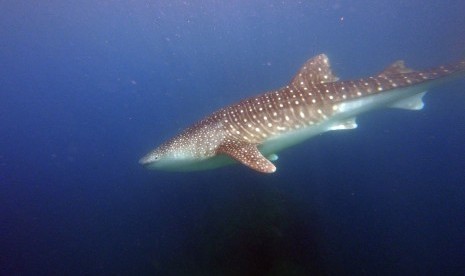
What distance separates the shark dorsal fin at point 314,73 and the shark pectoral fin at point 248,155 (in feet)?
6.11

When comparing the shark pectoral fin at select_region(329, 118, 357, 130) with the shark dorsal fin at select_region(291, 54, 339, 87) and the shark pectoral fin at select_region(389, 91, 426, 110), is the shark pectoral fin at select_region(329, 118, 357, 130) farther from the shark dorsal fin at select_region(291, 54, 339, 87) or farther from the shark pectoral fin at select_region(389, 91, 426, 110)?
the shark pectoral fin at select_region(389, 91, 426, 110)

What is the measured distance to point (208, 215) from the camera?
36.3 ft

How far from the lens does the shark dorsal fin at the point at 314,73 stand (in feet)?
21.2

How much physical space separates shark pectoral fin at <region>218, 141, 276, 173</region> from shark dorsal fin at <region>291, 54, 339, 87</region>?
186 cm

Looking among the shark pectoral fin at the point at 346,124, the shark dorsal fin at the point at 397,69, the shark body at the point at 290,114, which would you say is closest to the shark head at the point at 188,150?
the shark body at the point at 290,114

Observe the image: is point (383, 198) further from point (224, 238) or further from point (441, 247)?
point (224, 238)

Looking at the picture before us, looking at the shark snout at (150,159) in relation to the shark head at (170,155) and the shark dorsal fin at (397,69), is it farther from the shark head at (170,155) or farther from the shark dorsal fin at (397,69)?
the shark dorsal fin at (397,69)

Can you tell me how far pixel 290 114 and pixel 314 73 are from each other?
1.19 metres

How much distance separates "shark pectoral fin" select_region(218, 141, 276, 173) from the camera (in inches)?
205

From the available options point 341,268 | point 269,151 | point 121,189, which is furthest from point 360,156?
point 121,189

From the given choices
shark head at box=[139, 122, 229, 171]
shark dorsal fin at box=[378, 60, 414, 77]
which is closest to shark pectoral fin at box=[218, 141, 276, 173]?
shark head at box=[139, 122, 229, 171]

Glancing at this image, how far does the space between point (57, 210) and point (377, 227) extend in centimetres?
1871

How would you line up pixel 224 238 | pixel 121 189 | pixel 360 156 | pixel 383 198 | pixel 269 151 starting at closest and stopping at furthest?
pixel 269 151
pixel 224 238
pixel 383 198
pixel 360 156
pixel 121 189

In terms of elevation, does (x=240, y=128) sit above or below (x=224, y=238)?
above
